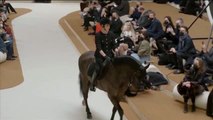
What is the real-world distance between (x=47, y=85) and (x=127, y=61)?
4077 millimetres

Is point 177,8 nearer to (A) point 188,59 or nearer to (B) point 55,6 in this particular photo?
(B) point 55,6

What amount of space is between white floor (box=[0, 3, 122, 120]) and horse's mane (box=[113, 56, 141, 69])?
1582 mm

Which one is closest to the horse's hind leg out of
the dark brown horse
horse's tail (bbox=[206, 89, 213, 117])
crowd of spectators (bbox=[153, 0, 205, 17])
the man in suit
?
the dark brown horse

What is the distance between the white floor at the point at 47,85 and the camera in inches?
360

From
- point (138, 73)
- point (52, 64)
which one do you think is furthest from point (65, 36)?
point (138, 73)

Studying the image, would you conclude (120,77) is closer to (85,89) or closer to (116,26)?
(85,89)

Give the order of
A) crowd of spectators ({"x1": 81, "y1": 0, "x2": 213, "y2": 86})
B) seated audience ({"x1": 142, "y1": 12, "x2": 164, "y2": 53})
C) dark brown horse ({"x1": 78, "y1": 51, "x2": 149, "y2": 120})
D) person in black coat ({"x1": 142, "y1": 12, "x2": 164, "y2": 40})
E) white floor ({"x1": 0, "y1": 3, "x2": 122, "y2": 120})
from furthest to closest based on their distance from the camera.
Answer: person in black coat ({"x1": 142, "y1": 12, "x2": 164, "y2": 40}), seated audience ({"x1": 142, "y1": 12, "x2": 164, "y2": 53}), crowd of spectators ({"x1": 81, "y1": 0, "x2": 213, "y2": 86}), white floor ({"x1": 0, "y1": 3, "x2": 122, "y2": 120}), dark brown horse ({"x1": 78, "y1": 51, "x2": 149, "y2": 120})

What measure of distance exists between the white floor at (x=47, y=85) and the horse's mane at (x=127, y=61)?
158cm

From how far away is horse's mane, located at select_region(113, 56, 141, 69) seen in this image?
739cm

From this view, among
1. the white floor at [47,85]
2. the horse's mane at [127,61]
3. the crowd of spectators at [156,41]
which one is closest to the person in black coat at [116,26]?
the crowd of spectators at [156,41]

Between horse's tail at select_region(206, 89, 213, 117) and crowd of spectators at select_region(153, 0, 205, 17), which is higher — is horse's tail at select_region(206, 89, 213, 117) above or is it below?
below

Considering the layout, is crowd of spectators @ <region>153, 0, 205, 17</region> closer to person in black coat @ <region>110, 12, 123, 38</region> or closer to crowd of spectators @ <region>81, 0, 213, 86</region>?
crowd of spectators @ <region>81, 0, 213, 86</region>

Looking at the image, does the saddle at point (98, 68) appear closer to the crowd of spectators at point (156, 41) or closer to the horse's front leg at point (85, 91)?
the horse's front leg at point (85, 91)

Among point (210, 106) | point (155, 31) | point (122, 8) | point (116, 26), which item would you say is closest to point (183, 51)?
point (155, 31)
